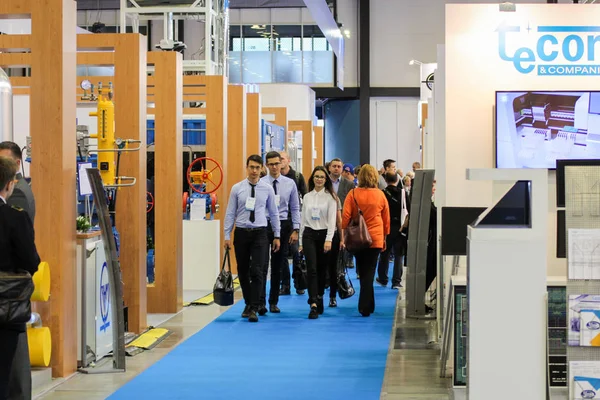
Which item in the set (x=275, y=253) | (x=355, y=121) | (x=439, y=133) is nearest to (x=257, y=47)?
(x=355, y=121)

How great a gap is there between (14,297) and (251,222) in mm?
4458

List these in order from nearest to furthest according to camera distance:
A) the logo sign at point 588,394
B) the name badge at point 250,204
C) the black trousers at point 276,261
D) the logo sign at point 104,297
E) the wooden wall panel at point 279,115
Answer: the logo sign at point 588,394, the logo sign at point 104,297, the name badge at point 250,204, the black trousers at point 276,261, the wooden wall panel at point 279,115

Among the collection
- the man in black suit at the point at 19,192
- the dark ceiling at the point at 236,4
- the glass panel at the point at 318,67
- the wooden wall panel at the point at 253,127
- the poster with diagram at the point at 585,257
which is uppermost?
the dark ceiling at the point at 236,4

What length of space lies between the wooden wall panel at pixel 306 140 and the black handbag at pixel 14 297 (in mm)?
17124

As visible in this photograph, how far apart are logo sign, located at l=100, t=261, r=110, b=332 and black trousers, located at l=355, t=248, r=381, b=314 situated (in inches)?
114

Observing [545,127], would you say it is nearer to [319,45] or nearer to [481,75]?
[481,75]

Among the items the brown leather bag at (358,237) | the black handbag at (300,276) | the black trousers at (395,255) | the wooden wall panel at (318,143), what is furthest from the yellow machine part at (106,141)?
the wooden wall panel at (318,143)

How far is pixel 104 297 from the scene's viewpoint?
23.2ft

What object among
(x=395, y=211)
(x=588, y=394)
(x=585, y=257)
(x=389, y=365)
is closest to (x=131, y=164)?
(x=389, y=365)

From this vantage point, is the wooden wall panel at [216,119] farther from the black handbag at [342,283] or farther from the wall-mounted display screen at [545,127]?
the wall-mounted display screen at [545,127]

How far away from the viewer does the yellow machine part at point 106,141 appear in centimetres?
776

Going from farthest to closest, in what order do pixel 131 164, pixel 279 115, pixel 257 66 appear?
pixel 257 66
pixel 279 115
pixel 131 164

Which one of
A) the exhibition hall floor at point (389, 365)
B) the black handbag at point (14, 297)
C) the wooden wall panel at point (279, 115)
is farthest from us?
the wooden wall panel at point (279, 115)

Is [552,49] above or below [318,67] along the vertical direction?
below
